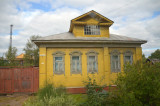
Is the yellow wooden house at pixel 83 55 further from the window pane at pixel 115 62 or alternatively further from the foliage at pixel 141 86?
the foliage at pixel 141 86

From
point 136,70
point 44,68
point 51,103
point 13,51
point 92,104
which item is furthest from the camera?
point 13,51

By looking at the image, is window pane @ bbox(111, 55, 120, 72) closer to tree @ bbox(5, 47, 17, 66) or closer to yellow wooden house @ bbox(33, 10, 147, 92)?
yellow wooden house @ bbox(33, 10, 147, 92)

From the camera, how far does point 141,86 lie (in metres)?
4.73

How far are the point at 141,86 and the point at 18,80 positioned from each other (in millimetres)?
9775

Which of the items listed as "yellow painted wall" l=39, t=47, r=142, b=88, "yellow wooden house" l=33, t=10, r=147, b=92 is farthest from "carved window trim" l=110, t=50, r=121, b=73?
"yellow painted wall" l=39, t=47, r=142, b=88

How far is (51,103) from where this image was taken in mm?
4391

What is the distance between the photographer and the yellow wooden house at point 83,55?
10.2 metres

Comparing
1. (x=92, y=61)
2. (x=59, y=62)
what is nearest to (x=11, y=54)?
(x=59, y=62)

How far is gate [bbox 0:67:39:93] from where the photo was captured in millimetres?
10227

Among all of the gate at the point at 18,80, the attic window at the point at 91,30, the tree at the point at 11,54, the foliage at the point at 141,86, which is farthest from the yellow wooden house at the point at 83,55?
the tree at the point at 11,54

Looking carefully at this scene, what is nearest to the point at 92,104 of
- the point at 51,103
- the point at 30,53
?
the point at 51,103

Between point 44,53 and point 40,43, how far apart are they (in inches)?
37.3

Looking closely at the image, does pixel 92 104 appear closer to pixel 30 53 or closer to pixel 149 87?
pixel 149 87

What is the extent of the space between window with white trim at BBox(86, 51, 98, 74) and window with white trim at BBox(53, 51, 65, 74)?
230 cm
